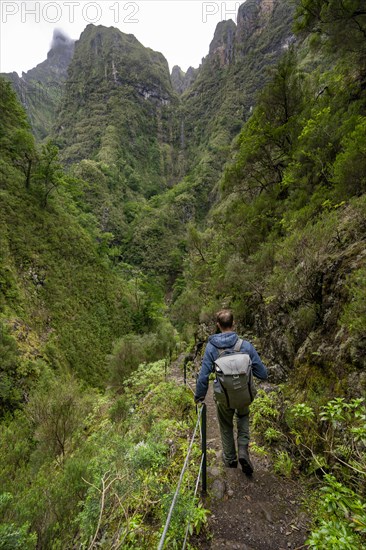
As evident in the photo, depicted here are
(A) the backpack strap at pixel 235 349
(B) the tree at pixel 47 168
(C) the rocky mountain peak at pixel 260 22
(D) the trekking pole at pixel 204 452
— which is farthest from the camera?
(C) the rocky mountain peak at pixel 260 22

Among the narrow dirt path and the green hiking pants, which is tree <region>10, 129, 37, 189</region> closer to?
the green hiking pants

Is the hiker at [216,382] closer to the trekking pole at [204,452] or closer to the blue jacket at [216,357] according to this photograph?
the blue jacket at [216,357]

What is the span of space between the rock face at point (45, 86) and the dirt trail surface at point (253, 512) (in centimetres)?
14696

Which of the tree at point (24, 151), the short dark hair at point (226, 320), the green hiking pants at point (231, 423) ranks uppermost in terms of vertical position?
the tree at point (24, 151)

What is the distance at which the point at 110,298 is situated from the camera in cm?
2728

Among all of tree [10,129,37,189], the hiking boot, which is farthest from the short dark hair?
tree [10,129,37,189]

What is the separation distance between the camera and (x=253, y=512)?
284 cm

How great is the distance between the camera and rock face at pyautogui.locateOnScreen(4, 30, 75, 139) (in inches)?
5187

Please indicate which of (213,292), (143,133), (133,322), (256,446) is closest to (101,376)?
(133,322)

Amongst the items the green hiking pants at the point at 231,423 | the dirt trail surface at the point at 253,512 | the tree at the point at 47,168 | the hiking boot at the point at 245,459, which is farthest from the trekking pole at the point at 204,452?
the tree at the point at 47,168

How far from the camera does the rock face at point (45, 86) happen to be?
132m

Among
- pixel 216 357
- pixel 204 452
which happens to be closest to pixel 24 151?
pixel 216 357

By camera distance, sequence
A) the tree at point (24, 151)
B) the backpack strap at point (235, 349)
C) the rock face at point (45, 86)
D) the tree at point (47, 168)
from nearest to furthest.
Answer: the backpack strap at point (235, 349)
the tree at point (24, 151)
the tree at point (47, 168)
the rock face at point (45, 86)

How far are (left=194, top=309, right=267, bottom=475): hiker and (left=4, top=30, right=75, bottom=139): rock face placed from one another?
146m
